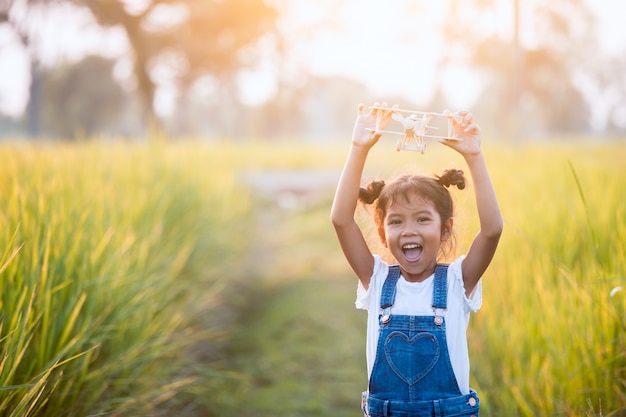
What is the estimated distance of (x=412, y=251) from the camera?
6.44 feet

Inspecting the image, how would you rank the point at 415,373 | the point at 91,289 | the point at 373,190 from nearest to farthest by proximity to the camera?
the point at 415,373 < the point at 373,190 < the point at 91,289

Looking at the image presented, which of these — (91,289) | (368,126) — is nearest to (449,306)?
(368,126)

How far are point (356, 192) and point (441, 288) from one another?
361mm

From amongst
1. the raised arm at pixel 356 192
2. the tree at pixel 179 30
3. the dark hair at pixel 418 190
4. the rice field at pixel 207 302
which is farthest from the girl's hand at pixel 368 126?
the tree at pixel 179 30

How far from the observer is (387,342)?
190 cm

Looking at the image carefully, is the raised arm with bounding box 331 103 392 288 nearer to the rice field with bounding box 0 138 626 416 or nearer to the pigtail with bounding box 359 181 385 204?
the pigtail with bounding box 359 181 385 204

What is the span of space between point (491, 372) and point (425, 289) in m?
1.52

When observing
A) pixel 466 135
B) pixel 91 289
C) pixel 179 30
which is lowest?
pixel 91 289

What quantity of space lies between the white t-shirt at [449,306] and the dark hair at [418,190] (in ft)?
0.56

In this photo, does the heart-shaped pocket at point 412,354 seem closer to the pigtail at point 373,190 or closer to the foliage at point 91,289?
the pigtail at point 373,190

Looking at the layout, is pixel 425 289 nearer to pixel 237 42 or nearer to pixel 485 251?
pixel 485 251

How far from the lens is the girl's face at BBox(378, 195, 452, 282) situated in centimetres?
196

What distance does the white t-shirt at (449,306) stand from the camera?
190 cm

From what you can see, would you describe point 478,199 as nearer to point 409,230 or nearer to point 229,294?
point 409,230
